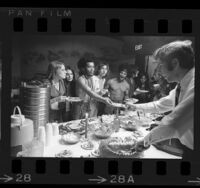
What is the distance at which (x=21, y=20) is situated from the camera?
2939mm

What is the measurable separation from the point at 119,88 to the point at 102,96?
0.41 ft

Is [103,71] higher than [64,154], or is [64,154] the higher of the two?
[103,71]

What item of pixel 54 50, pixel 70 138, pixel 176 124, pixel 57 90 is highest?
pixel 54 50

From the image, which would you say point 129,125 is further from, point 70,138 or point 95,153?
point 70,138

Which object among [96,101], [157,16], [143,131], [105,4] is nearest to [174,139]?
[143,131]

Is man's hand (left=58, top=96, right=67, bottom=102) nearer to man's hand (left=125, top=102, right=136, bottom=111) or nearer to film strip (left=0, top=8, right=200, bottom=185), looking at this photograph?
film strip (left=0, top=8, right=200, bottom=185)

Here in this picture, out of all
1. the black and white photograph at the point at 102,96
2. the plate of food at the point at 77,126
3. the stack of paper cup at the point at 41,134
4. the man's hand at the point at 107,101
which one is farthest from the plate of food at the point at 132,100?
the stack of paper cup at the point at 41,134

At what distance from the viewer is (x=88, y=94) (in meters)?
2.98

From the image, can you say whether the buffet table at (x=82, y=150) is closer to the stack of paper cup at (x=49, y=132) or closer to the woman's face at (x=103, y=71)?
the stack of paper cup at (x=49, y=132)

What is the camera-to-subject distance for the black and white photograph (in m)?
2.92

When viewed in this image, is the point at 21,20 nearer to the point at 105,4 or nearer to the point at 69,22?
the point at 69,22

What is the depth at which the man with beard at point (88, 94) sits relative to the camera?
2.97 meters

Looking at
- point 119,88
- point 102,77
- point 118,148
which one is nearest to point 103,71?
point 102,77

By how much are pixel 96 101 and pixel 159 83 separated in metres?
0.43
